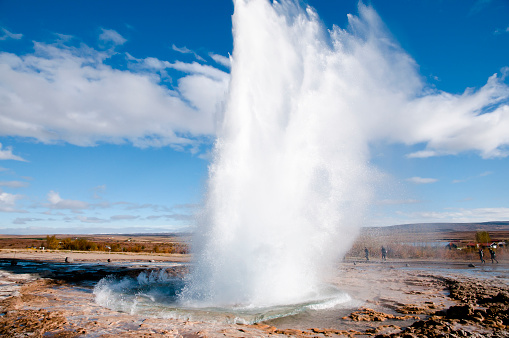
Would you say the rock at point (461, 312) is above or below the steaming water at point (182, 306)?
above

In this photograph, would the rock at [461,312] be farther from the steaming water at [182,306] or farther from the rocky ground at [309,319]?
the steaming water at [182,306]

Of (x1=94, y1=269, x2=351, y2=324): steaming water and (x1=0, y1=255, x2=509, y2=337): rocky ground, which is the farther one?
(x1=94, y1=269, x2=351, y2=324): steaming water

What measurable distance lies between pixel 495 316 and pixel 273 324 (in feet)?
19.8

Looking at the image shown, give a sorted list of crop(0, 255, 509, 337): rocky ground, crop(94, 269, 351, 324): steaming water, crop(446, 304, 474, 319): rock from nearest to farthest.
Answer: crop(0, 255, 509, 337): rocky ground < crop(446, 304, 474, 319): rock < crop(94, 269, 351, 324): steaming water

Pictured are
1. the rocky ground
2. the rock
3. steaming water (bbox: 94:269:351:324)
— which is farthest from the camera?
steaming water (bbox: 94:269:351:324)

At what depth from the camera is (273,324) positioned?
25.8 feet

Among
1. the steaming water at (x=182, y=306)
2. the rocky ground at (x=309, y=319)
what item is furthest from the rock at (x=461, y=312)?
the steaming water at (x=182, y=306)

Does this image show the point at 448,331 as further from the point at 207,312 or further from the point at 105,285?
the point at 105,285

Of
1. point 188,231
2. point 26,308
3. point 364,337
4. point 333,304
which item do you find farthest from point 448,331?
point 26,308

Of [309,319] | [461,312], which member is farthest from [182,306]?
[461,312]

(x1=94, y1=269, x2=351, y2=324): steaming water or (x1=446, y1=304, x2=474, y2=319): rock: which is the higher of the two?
(x1=446, y1=304, x2=474, y2=319): rock

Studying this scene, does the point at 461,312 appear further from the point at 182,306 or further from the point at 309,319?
the point at 182,306

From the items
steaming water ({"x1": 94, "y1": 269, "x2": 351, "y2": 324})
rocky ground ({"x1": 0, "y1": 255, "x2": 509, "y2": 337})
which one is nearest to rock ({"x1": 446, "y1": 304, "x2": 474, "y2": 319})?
rocky ground ({"x1": 0, "y1": 255, "x2": 509, "y2": 337})

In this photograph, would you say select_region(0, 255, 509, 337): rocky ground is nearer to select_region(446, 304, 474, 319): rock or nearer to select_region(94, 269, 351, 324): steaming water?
select_region(446, 304, 474, 319): rock
